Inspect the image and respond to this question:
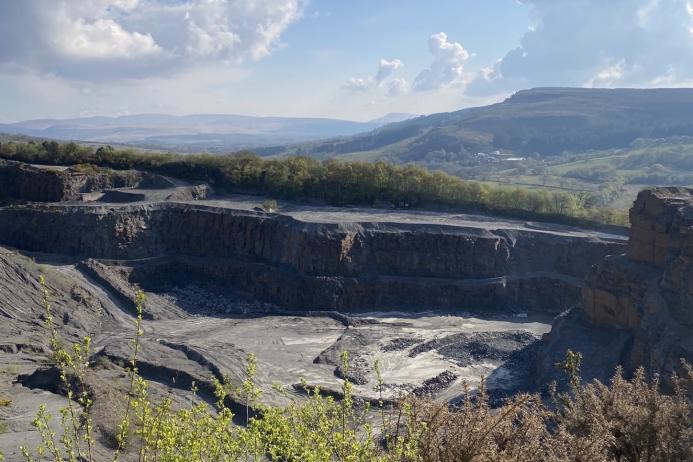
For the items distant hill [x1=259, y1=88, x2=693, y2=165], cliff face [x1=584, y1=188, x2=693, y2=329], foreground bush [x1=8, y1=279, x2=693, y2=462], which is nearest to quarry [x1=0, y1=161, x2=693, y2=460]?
cliff face [x1=584, y1=188, x2=693, y2=329]

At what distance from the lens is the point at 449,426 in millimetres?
9273

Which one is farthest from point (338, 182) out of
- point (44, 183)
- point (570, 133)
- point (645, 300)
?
point (570, 133)

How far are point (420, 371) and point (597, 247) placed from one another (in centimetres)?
2275

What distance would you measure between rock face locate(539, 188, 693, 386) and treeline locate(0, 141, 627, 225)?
Answer: 2308 centimetres

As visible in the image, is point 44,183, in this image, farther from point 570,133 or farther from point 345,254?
point 570,133

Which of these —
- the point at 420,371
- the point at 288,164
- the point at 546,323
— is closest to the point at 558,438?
the point at 420,371

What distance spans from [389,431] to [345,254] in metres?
39.3

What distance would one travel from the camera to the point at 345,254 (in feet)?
158

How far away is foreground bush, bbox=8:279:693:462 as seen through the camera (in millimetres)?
7238

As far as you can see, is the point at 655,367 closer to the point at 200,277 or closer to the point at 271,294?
the point at 271,294

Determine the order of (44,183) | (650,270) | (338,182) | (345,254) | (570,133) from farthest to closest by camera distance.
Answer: (570,133), (338,182), (44,183), (345,254), (650,270)

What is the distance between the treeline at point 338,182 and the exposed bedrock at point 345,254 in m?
8.68

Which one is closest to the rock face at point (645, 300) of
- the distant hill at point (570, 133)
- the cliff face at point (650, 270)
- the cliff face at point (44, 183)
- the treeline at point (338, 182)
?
the cliff face at point (650, 270)

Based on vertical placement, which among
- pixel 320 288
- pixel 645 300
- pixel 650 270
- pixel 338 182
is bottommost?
pixel 320 288
